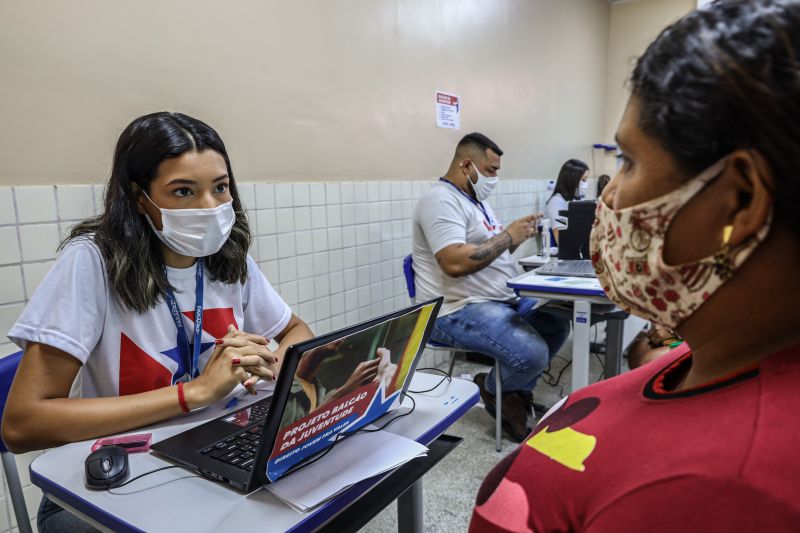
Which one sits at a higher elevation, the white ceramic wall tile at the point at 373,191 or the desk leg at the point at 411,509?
the white ceramic wall tile at the point at 373,191

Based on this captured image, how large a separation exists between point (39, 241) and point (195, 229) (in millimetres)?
697

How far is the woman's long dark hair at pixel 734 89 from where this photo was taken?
1.35ft

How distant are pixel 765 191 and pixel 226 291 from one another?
1.24 m

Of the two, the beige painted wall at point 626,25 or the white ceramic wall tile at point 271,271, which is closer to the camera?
the white ceramic wall tile at point 271,271

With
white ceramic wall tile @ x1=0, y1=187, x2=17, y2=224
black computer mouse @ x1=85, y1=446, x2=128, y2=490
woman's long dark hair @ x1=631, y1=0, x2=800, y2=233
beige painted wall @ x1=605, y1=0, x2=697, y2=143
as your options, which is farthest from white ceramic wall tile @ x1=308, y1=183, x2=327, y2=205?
beige painted wall @ x1=605, y1=0, x2=697, y2=143

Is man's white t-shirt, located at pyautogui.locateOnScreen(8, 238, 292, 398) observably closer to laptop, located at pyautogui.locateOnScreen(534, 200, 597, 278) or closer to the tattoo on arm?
the tattoo on arm

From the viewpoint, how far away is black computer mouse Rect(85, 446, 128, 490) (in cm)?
80

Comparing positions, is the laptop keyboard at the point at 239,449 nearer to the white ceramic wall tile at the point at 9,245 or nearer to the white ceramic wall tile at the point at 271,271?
the white ceramic wall tile at the point at 9,245

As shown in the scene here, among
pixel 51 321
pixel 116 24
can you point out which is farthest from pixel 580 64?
pixel 51 321

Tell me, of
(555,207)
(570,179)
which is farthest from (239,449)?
(570,179)

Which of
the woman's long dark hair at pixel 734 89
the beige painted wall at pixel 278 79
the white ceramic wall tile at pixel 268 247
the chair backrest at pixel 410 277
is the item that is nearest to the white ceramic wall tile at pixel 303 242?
Result: the white ceramic wall tile at pixel 268 247

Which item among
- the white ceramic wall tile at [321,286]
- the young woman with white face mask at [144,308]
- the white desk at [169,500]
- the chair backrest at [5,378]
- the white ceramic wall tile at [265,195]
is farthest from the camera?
the white ceramic wall tile at [321,286]

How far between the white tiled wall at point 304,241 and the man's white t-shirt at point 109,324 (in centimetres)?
57

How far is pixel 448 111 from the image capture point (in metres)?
3.32
